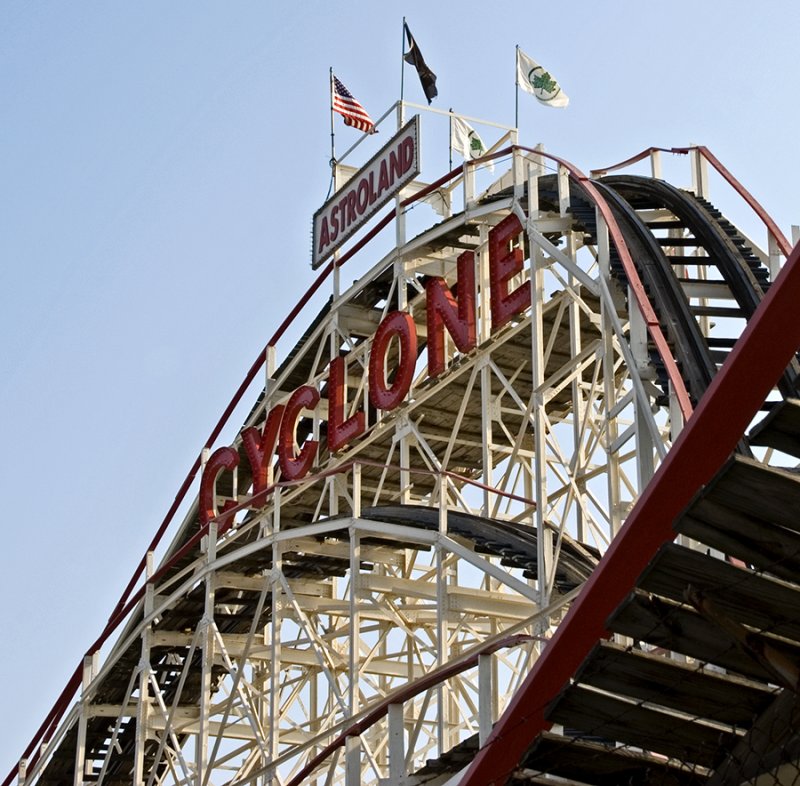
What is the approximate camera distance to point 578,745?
9.60 meters

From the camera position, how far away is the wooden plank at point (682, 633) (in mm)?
8703

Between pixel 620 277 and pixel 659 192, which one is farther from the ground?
pixel 659 192

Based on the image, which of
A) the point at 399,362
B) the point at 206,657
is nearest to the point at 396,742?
the point at 206,657

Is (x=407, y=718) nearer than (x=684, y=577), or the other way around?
(x=684, y=577)

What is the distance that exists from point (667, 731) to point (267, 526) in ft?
→ 52.6

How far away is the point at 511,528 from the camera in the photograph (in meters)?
20.8

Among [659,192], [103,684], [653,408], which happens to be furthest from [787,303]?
[103,684]

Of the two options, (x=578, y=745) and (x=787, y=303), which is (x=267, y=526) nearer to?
(x=578, y=745)

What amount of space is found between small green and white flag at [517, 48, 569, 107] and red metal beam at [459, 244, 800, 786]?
1716 centimetres

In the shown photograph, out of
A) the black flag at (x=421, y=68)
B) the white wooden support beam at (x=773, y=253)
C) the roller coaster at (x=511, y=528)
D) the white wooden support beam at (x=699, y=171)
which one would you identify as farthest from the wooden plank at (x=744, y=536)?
the black flag at (x=421, y=68)

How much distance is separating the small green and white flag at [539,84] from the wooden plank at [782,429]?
60.3ft

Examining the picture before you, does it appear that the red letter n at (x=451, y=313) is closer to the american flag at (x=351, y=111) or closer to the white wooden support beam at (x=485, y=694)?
the american flag at (x=351, y=111)

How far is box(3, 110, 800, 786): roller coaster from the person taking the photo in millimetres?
8664

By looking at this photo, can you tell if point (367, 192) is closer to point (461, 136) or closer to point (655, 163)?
point (461, 136)
